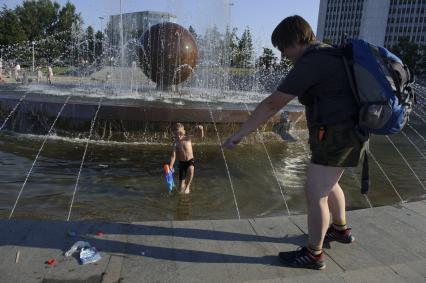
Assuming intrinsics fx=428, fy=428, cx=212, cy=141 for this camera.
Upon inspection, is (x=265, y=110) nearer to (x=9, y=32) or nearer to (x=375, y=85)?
(x=375, y=85)

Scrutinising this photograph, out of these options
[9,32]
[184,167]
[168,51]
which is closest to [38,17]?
[9,32]

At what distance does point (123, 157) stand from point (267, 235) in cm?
506

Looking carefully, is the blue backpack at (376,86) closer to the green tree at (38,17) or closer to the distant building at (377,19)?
the green tree at (38,17)

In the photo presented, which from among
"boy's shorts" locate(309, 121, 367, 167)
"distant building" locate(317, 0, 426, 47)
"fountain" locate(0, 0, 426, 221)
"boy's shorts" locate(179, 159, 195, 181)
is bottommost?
"fountain" locate(0, 0, 426, 221)

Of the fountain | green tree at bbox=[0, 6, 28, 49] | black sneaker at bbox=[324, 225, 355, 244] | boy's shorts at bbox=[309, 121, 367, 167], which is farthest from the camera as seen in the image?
green tree at bbox=[0, 6, 28, 49]

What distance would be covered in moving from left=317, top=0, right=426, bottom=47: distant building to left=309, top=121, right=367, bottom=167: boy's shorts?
356 feet

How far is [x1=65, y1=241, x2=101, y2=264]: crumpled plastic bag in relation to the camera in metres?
3.09

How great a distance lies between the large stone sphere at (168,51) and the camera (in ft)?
45.2

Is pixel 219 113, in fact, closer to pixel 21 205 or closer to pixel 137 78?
pixel 21 205

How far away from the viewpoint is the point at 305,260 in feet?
10.4

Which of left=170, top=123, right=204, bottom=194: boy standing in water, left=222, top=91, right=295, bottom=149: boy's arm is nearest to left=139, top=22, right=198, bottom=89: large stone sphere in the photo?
left=170, top=123, right=204, bottom=194: boy standing in water

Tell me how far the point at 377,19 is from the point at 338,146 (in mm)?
121311

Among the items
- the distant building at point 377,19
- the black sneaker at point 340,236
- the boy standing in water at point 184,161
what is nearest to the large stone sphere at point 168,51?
the boy standing in water at point 184,161

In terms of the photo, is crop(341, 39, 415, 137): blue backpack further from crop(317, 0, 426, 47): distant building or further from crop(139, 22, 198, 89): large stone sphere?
crop(317, 0, 426, 47): distant building
